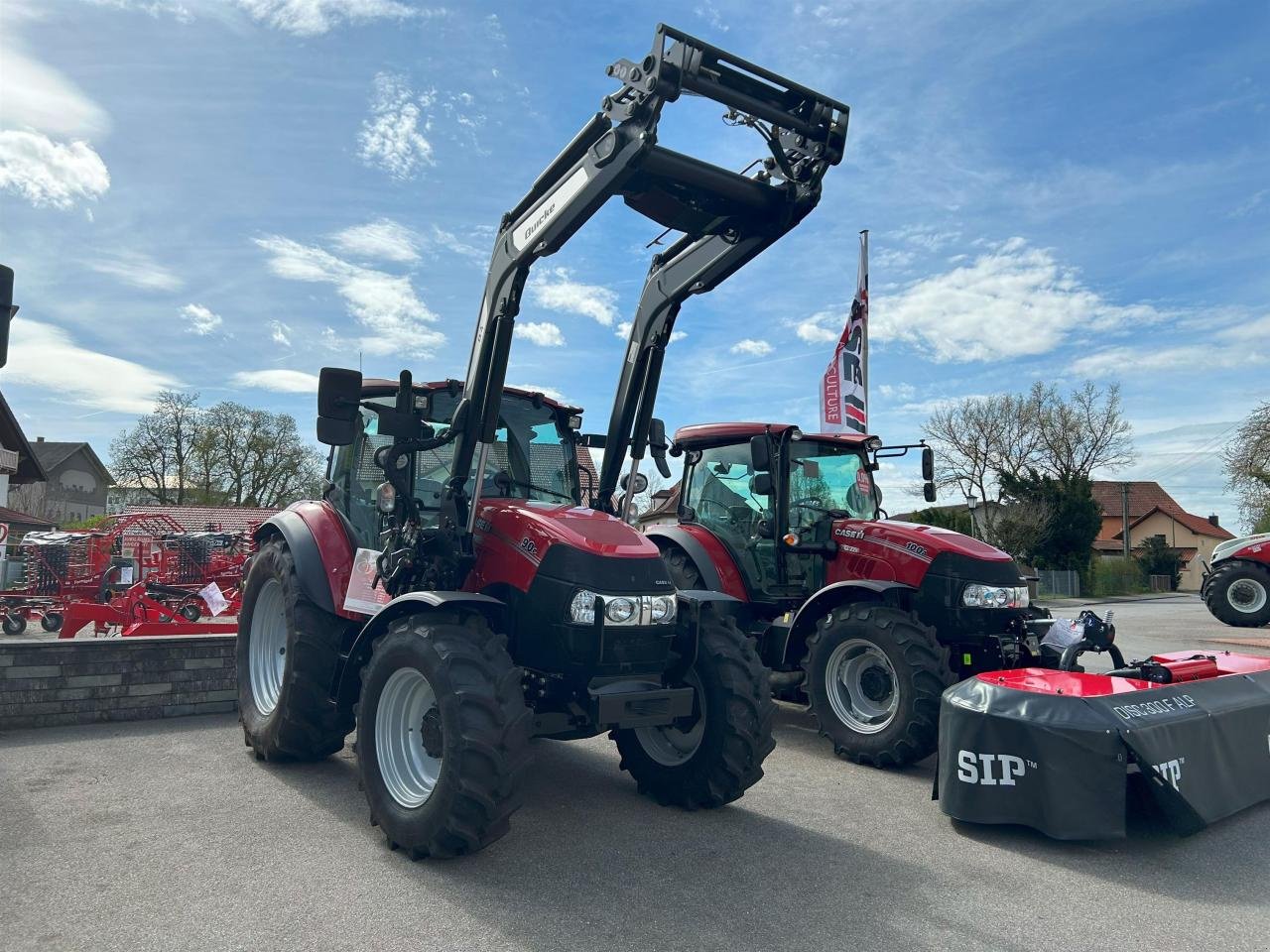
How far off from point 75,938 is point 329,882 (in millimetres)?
903

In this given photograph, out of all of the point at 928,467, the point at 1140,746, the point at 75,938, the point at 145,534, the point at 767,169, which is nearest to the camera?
the point at 75,938

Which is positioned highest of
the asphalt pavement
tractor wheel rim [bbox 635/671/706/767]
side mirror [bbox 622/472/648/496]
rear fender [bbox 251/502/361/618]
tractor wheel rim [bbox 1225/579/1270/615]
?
side mirror [bbox 622/472/648/496]

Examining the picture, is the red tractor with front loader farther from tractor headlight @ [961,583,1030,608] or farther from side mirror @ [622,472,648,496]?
tractor headlight @ [961,583,1030,608]

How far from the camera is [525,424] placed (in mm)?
5500

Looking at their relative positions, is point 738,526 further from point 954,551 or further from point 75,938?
point 75,938

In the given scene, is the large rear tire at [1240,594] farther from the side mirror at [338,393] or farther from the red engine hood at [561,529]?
the side mirror at [338,393]

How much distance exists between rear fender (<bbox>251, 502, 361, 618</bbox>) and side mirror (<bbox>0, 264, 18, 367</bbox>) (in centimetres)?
206

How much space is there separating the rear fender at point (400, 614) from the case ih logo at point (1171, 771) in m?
3.22

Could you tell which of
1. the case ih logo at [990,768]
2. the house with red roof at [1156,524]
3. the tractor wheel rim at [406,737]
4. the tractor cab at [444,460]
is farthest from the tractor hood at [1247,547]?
the house with red roof at [1156,524]

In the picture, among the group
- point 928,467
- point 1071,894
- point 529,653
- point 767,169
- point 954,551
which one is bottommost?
point 1071,894

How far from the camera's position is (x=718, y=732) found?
4.70 meters

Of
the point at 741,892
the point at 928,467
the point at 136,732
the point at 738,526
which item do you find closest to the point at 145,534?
the point at 136,732

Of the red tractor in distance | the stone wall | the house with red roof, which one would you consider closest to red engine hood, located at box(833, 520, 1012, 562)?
the red tractor in distance

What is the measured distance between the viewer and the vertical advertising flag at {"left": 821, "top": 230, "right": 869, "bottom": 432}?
1342 cm
